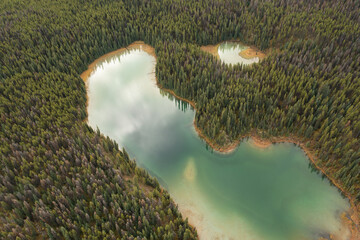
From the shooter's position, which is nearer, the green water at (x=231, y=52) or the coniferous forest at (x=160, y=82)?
the coniferous forest at (x=160, y=82)

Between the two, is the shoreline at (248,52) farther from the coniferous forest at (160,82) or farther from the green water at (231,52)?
the coniferous forest at (160,82)

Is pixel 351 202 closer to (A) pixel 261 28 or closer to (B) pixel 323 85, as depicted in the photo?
(B) pixel 323 85

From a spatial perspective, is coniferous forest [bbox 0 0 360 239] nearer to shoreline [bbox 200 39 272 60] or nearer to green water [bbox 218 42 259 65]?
shoreline [bbox 200 39 272 60]

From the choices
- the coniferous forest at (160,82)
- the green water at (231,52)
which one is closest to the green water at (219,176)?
the coniferous forest at (160,82)

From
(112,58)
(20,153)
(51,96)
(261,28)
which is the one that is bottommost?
(20,153)

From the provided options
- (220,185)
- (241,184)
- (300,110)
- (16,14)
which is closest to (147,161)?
(220,185)
